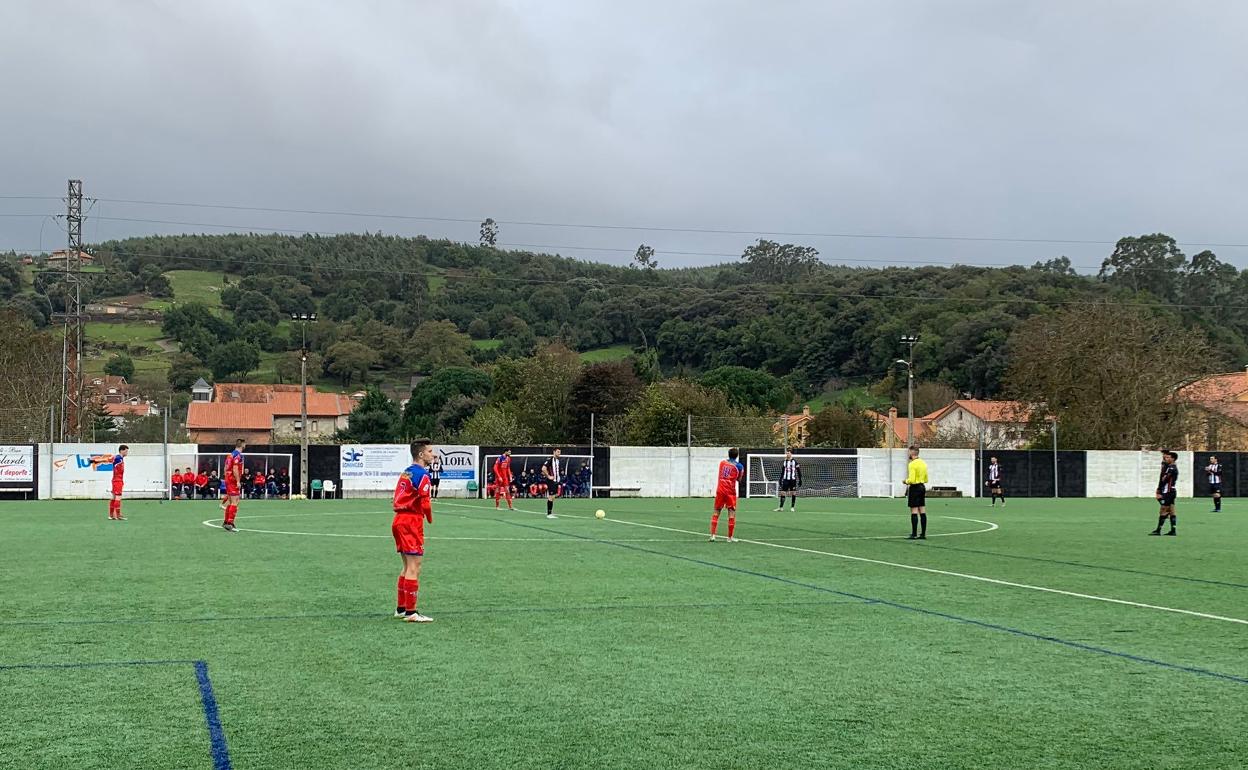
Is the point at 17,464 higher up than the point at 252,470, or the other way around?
the point at 17,464

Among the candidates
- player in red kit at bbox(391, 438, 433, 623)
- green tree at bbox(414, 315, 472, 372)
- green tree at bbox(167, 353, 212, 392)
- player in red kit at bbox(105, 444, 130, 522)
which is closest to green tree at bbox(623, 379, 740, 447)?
player in red kit at bbox(105, 444, 130, 522)

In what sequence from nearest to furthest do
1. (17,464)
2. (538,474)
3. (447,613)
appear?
(447,613)
(17,464)
(538,474)

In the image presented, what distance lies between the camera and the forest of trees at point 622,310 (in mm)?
106875

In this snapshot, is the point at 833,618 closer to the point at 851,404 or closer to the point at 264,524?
the point at 264,524

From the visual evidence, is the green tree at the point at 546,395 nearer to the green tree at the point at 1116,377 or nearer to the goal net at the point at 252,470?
the green tree at the point at 1116,377

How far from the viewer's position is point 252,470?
47656 mm

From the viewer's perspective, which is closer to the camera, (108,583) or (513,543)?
(108,583)

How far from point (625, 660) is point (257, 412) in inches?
4549

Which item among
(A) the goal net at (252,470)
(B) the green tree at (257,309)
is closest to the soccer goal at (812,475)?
(A) the goal net at (252,470)

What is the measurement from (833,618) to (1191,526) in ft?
73.1

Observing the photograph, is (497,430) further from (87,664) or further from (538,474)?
(87,664)

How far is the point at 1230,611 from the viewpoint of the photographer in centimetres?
1280

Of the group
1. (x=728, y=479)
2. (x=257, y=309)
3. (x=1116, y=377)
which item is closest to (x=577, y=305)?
(x=257, y=309)

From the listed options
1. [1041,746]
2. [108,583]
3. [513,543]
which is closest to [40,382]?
[513,543]
